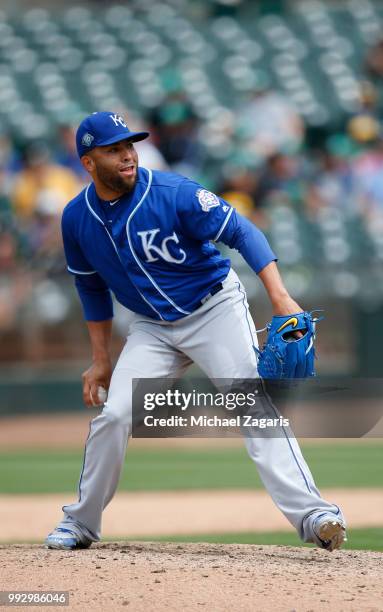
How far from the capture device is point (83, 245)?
4.20 meters

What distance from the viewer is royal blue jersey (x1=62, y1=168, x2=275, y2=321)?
13.0 ft

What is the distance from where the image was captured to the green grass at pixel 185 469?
7355 mm

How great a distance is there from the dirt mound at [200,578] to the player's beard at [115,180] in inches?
50.7

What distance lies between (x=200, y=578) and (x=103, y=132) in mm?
1562

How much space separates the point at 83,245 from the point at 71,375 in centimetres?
643

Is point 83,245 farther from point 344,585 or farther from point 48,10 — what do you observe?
point 48,10

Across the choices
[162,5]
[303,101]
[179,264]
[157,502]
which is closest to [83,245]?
[179,264]

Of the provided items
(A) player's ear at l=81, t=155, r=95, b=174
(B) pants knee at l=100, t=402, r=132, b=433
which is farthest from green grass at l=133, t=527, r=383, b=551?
(A) player's ear at l=81, t=155, r=95, b=174

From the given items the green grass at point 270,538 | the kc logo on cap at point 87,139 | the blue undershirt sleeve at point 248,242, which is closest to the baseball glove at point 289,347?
the blue undershirt sleeve at point 248,242

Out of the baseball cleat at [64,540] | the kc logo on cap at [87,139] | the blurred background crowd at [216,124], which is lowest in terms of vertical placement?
the baseball cleat at [64,540]

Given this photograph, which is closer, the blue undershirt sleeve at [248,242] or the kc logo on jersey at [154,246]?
the blue undershirt sleeve at [248,242]

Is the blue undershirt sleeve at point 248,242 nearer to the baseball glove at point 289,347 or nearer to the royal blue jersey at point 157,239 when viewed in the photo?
the royal blue jersey at point 157,239

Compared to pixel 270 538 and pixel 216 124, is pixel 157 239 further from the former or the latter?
pixel 216 124

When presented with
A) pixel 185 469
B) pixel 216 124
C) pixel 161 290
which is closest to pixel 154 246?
pixel 161 290
